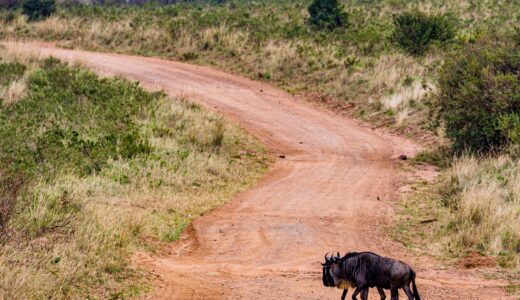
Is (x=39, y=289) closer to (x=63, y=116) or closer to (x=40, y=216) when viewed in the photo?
(x=40, y=216)

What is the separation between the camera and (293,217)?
46.7 ft

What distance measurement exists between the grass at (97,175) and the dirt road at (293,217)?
579mm

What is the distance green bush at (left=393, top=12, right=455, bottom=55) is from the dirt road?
620 centimetres

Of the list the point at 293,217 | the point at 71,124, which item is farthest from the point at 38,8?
the point at 293,217

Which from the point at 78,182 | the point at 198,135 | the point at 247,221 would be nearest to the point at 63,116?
the point at 198,135

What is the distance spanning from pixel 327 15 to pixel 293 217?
77.9ft

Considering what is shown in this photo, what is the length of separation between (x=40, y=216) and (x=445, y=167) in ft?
36.7

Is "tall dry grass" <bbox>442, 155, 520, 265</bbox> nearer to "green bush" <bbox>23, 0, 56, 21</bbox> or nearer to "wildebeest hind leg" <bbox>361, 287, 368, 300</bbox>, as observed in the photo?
"wildebeest hind leg" <bbox>361, 287, 368, 300</bbox>

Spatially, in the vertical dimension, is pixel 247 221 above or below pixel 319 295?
below

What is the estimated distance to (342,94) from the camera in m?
26.7

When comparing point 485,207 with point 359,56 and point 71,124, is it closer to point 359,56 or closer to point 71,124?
point 71,124

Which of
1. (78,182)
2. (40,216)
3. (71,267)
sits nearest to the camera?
(71,267)

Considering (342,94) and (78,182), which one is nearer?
(78,182)

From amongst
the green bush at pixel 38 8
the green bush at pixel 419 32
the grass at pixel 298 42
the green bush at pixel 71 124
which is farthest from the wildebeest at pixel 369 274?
the green bush at pixel 38 8
